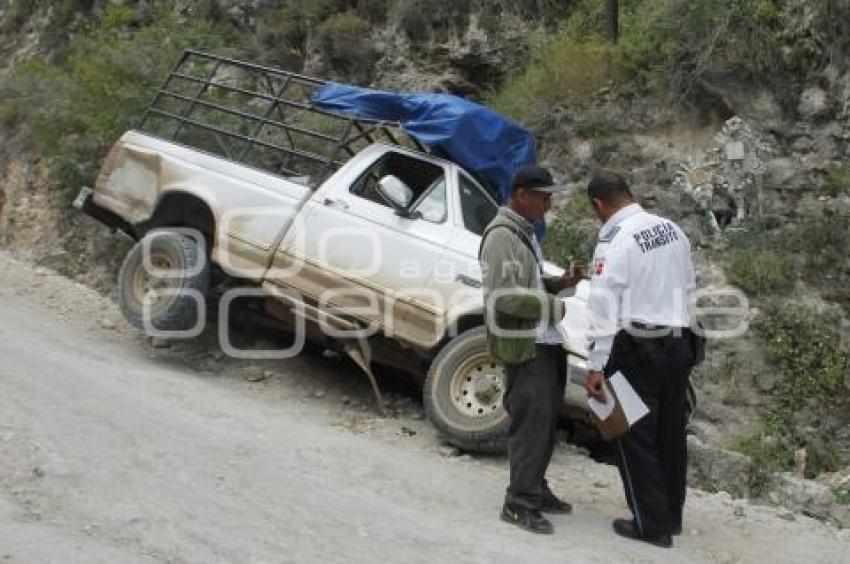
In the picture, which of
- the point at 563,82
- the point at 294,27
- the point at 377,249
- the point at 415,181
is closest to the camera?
the point at 377,249

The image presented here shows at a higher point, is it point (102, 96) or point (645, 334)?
point (102, 96)

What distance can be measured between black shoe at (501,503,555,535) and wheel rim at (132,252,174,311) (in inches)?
147

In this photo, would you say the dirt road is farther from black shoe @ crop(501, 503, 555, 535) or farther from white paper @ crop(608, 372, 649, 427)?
white paper @ crop(608, 372, 649, 427)

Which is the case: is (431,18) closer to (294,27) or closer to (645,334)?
(294,27)

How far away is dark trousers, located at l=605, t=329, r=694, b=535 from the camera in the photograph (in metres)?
4.91

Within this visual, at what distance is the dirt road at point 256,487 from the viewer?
14.4 feet

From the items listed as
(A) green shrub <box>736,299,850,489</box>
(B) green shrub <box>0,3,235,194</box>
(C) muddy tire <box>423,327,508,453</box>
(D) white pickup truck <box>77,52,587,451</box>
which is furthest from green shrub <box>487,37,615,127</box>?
Answer: (C) muddy tire <box>423,327,508,453</box>

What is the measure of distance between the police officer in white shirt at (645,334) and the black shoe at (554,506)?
0.44 meters

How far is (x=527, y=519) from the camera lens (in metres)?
5.02

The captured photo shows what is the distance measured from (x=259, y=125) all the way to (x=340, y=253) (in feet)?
5.43

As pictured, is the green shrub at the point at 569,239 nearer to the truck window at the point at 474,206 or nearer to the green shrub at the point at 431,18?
the truck window at the point at 474,206

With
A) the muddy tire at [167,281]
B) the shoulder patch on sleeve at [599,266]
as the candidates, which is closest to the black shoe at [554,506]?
the shoulder patch on sleeve at [599,266]

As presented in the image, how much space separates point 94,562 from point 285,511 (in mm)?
1113

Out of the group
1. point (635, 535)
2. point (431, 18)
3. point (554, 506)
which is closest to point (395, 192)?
point (554, 506)
